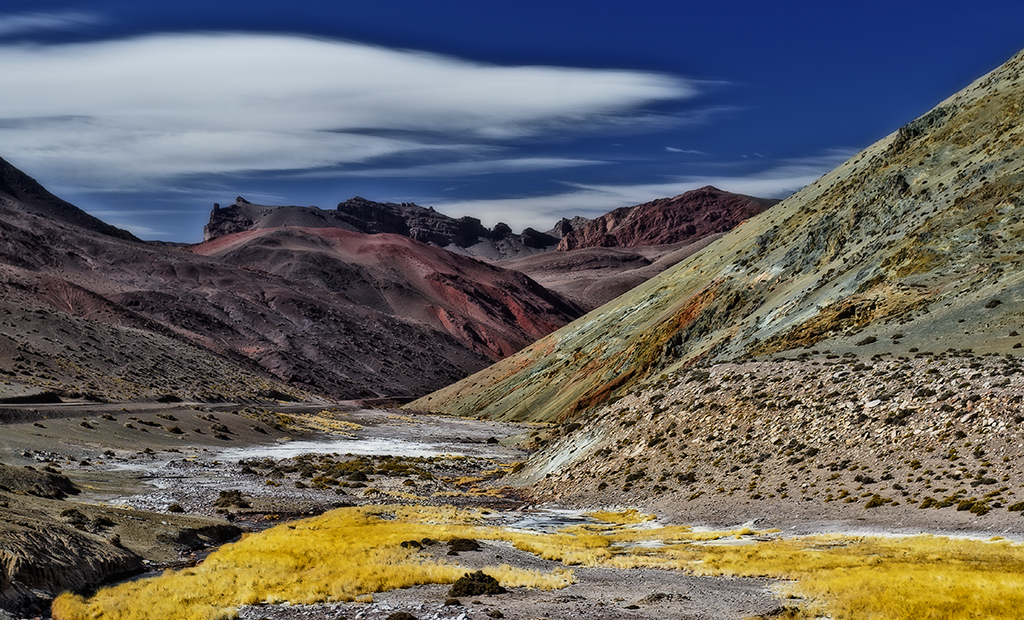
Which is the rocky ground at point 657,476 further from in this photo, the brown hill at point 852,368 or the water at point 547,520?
the water at point 547,520

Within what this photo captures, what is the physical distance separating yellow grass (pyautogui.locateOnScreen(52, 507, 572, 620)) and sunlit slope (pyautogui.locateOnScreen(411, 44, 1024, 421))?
30.9 meters

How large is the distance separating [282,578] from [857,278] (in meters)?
50.3

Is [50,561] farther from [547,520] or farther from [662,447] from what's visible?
[662,447]

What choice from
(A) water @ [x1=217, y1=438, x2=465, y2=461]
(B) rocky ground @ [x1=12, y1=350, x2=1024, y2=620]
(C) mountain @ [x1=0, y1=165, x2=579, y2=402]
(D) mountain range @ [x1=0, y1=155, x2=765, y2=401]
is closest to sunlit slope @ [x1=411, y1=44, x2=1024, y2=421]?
(B) rocky ground @ [x1=12, y1=350, x2=1024, y2=620]

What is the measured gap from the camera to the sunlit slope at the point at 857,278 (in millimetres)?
51594

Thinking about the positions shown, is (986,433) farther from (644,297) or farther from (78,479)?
(644,297)

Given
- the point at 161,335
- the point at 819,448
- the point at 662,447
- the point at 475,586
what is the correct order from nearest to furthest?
the point at 475,586
the point at 819,448
the point at 662,447
the point at 161,335

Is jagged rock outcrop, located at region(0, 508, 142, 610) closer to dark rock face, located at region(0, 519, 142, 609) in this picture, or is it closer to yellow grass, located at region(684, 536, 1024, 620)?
dark rock face, located at region(0, 519, 142, 609)

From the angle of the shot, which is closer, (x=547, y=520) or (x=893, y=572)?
(x=893, y=572)

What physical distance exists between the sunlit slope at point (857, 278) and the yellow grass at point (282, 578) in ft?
101

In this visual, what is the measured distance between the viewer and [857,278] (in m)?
62.8

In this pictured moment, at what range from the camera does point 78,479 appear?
42562 mm

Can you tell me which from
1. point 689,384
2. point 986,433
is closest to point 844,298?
point 689,384

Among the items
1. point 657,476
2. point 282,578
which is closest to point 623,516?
point 657,476
